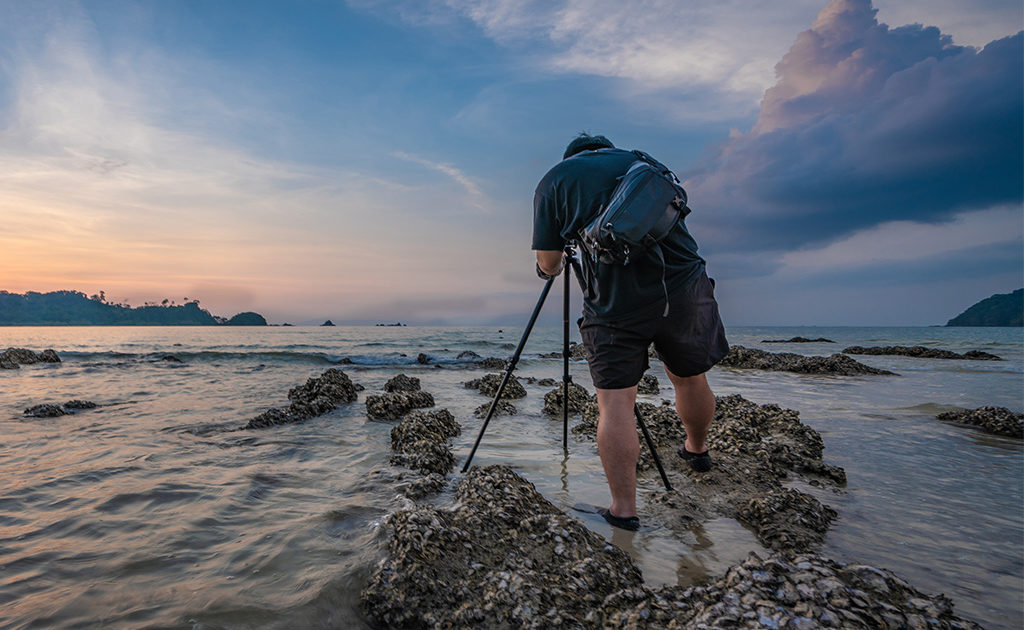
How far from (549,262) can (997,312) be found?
16240cm

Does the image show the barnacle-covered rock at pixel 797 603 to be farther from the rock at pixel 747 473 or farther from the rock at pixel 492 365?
the rock at pixel 492 365

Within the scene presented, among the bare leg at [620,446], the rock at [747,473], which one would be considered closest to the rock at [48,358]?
the rock at [747,473]

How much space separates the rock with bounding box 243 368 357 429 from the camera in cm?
661

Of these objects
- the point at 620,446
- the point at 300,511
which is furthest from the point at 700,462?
the point at 300,511

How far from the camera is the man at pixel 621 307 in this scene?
3000 mm

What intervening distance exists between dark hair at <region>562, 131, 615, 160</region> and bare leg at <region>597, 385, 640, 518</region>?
1.80 meters

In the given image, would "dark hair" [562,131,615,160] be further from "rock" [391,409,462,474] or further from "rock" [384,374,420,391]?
"rock" [384,374,420,391]

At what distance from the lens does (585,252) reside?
3121mm

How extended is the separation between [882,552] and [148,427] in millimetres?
8143

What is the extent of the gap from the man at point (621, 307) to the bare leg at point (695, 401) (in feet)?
0.58

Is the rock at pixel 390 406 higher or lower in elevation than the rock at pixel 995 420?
lower

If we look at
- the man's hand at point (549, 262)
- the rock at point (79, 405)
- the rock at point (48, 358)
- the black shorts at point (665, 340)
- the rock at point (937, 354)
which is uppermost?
the man's hand at point (549, 262)

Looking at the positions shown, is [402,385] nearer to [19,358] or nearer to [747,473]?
[747,473]

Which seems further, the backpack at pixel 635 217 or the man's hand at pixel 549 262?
the man's hand at pixel 549 262
